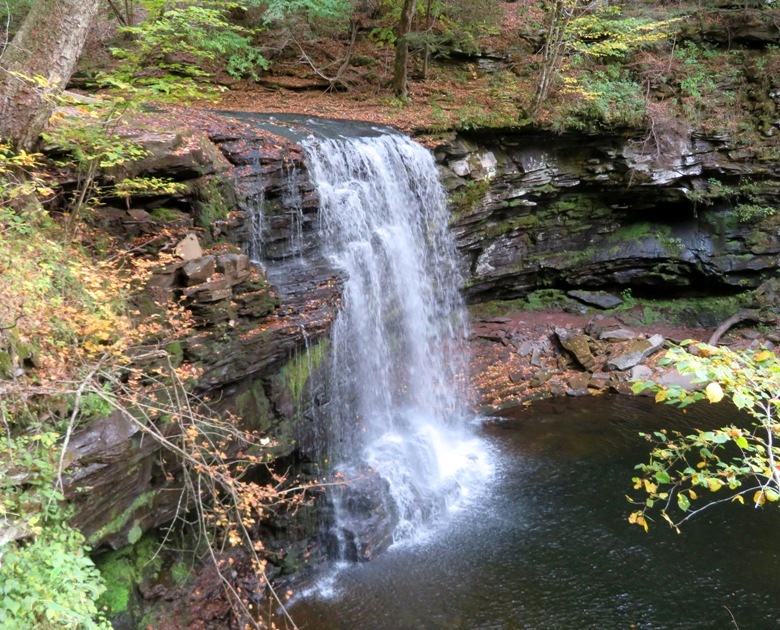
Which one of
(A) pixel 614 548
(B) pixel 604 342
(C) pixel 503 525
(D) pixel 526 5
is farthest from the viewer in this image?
(D) pixel 526 5

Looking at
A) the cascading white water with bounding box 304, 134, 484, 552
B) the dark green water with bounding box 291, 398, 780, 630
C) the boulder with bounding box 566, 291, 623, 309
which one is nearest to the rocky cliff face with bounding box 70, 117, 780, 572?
the boulder with bounding box 566, 291, 623, 309

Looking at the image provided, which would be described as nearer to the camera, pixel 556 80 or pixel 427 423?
pixel 427 423

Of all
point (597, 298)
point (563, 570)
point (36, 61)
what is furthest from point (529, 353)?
point (36, 61)

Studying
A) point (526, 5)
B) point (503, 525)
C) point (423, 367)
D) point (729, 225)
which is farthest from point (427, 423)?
point (526, 5)

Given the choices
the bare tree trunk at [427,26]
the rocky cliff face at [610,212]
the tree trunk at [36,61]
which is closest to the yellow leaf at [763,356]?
the tree trunk at [36,61]

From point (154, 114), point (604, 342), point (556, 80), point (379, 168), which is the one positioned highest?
point (556, 80)

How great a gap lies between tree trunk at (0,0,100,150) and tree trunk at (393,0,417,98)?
861 cm

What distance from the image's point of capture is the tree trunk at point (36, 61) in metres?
6.00

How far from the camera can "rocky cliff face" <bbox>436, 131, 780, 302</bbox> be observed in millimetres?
13219

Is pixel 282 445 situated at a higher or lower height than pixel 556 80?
lower

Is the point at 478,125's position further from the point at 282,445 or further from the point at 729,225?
the point at 282,445

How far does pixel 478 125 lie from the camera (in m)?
12.6

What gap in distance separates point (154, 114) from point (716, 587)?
10.9 metres

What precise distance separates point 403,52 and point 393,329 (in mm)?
7584
